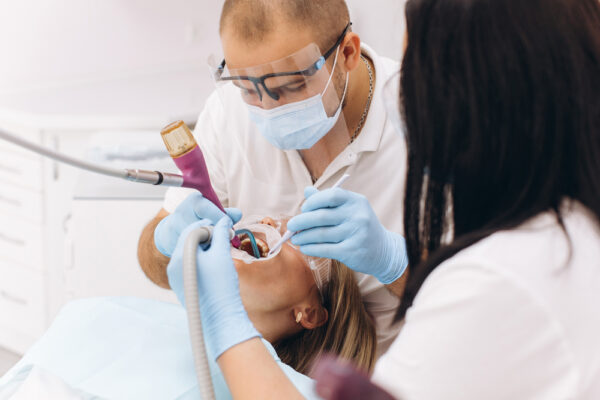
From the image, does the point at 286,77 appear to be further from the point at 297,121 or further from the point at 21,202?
the point at 21,202

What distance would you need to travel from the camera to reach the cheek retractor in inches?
44.0

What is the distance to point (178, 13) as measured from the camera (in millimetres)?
2889

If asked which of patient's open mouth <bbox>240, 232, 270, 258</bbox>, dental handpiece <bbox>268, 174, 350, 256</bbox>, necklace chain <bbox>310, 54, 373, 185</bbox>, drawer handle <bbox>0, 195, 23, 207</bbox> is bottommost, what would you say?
drawer handle <bbox>0, 195, 23, 207</bbox>

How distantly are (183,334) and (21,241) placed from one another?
1536 millimetres

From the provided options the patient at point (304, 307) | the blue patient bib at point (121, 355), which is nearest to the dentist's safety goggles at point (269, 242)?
the patient at point (304, 307)

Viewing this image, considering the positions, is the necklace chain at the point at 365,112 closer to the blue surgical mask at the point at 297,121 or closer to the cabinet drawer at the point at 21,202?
the blue surgical mask at the point at 297,121

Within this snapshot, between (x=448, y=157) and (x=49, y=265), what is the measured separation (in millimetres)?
2265

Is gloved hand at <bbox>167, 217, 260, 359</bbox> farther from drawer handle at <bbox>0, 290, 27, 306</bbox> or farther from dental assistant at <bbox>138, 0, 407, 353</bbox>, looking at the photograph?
drawer handle at <bbox>0, 290, 27, 306</bbox>

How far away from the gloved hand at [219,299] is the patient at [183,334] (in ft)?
0.91

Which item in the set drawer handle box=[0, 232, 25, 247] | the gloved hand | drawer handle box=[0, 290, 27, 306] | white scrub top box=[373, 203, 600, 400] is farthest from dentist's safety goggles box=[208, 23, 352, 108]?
drawer handle box=[0, 290, 27, 306]

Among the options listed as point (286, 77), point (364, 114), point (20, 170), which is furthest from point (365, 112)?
point (20, 170)

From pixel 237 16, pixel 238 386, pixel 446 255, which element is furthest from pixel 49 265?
pixel 446 255

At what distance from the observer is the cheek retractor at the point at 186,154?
1117 millimetres

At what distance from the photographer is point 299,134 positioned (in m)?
1.45
